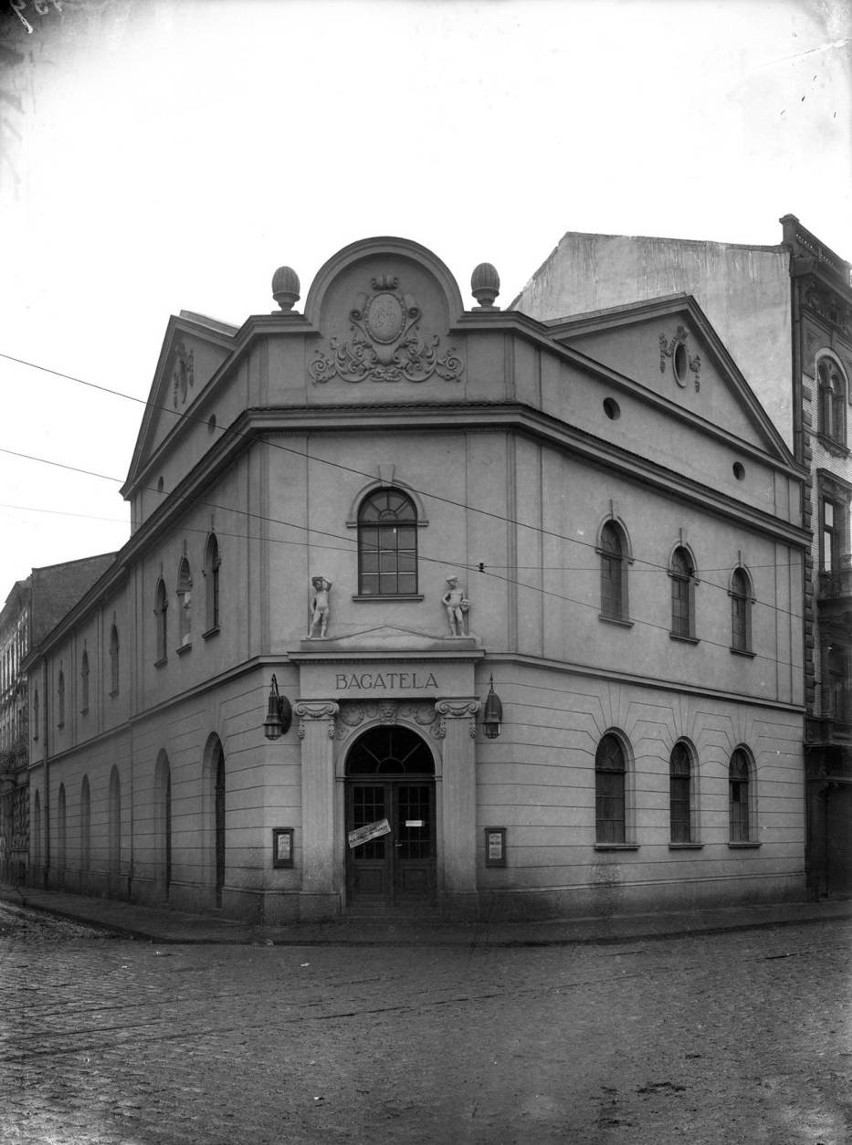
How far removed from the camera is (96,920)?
25344 mm

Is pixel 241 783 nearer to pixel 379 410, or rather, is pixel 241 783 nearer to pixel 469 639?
pixel 469 639

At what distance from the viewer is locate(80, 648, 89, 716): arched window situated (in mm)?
40562

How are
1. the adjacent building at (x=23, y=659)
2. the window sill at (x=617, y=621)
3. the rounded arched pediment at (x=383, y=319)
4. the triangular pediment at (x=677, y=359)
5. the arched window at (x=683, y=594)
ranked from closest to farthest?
the rounded arched pediment at (x=383, y=319) < the window sill at (x=617, y=621) < the triangular pediment at (x=677, y=359) < the arched window at (x=683, y=594) < the adjacent building at (x=23, y=659)

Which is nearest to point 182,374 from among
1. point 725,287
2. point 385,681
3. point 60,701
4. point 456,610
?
point 456,610

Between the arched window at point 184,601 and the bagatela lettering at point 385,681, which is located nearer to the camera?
the bagatela lettering at point 385,681

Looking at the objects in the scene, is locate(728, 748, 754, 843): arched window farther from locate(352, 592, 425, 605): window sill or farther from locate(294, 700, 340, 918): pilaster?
locate(294, 700, 340, 918): pilaster

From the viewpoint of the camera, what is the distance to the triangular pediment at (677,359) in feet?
83.7

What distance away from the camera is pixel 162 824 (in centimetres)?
2945

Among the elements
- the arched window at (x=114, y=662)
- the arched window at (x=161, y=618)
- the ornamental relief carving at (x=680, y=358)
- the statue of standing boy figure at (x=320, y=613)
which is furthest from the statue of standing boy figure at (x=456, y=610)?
the arched window at (x=114, y=662)

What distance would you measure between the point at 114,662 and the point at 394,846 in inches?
642

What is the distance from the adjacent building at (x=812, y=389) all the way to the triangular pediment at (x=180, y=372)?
12.2m

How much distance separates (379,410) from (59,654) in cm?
2701

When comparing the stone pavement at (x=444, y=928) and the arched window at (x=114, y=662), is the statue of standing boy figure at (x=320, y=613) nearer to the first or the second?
the stone pavement at (x=444, y=928)

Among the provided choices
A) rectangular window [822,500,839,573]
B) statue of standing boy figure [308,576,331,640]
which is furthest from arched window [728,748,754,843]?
statue of standing boy figure [308,576,331,640]
